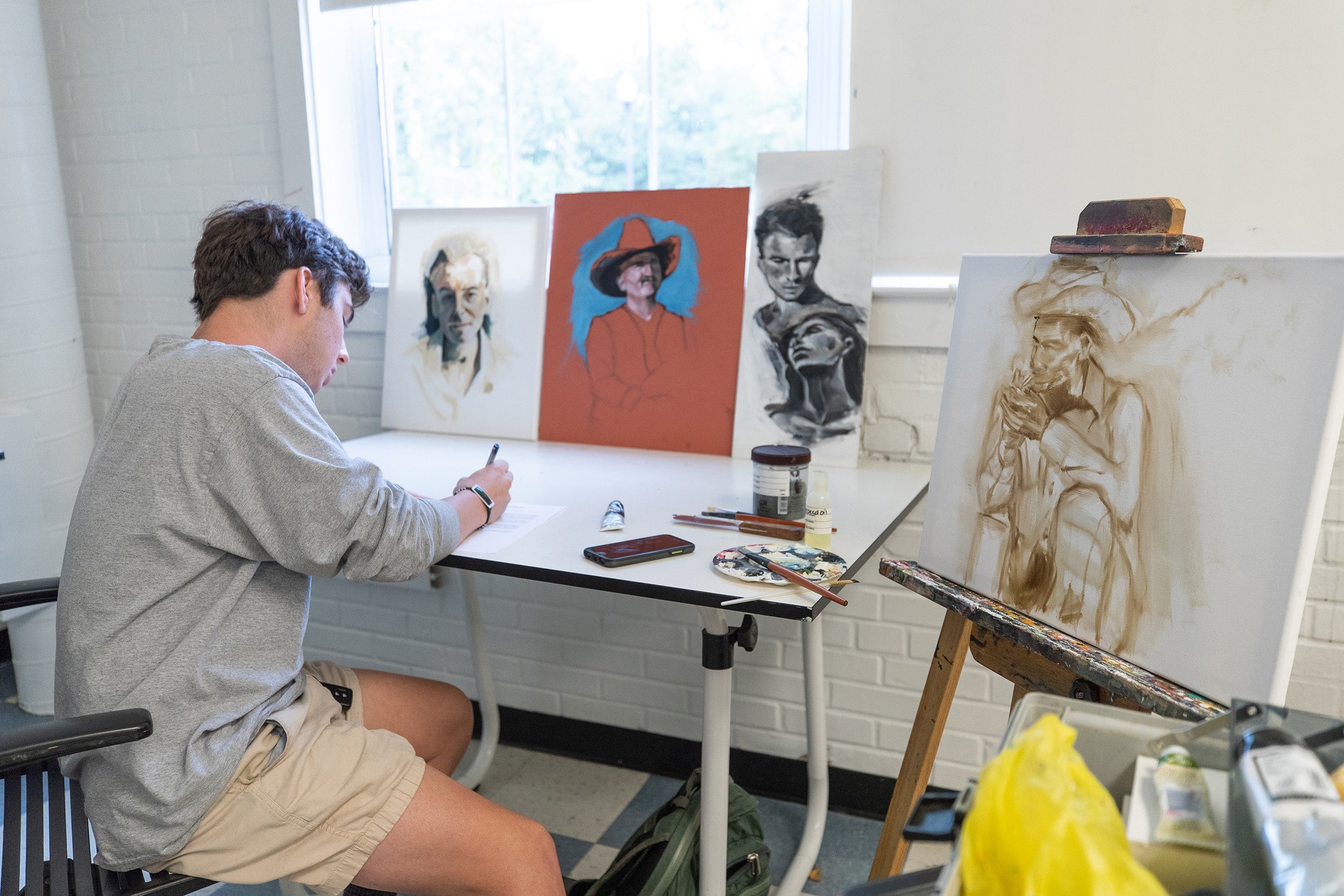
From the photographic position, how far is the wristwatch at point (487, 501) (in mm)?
1484

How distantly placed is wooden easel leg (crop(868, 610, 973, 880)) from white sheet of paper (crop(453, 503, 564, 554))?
62 cm

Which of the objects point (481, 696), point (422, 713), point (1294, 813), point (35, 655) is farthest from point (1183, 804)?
point (35, 655)

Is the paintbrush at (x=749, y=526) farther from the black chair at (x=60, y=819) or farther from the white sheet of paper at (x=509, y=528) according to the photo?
the black chair at (x=60, y=819)

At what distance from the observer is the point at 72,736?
1007 mm

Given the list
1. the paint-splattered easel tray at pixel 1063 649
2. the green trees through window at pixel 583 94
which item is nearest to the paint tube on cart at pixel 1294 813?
the paint-splattered easel tray at pixel 1063 649

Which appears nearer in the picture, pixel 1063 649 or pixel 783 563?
pixel 1063 649

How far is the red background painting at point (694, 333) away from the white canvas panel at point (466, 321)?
5 centimetres

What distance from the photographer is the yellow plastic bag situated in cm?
53

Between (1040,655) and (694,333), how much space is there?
3.65 ft

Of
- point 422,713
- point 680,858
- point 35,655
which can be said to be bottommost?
point 35,655

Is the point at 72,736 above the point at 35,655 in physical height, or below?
above

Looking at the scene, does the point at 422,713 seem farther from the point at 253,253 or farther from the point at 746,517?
the point at 253,253

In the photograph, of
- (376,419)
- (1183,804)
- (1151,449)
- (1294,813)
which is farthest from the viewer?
(376,419)

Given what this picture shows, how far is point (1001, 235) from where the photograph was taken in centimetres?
180
